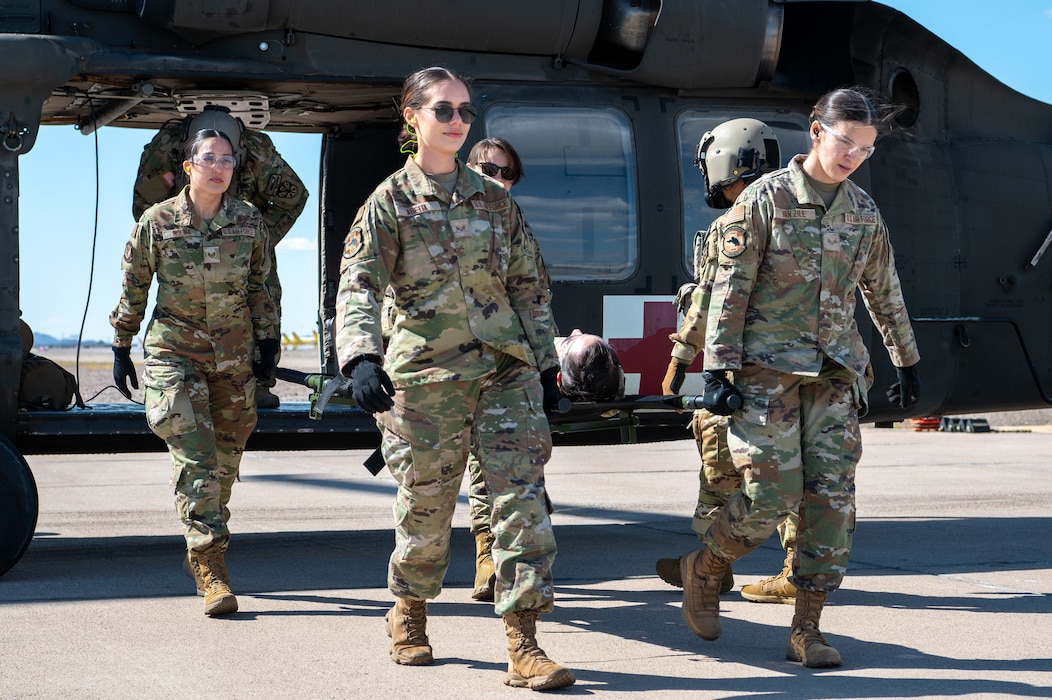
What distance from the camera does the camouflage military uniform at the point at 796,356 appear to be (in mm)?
4348

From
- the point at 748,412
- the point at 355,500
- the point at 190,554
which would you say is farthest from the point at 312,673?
the point at 355,500

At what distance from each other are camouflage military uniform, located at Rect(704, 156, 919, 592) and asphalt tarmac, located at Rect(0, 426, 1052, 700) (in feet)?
1.61

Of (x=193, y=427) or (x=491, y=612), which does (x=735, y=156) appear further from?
(x=193, y=427)

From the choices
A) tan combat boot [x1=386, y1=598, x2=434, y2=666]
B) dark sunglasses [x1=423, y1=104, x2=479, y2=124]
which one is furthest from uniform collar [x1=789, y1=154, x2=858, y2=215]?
tan combat boot [x1=386, y1=598, x2=434, y2=666]

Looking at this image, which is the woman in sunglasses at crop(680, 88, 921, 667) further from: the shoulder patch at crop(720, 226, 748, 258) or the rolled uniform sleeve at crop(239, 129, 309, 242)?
the rolled uniform sleeve at crop(239, 129, 309, 242)

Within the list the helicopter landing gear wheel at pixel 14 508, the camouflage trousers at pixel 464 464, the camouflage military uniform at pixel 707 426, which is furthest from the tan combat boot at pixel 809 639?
the helicopter landing gear wheel at pixel 14 508

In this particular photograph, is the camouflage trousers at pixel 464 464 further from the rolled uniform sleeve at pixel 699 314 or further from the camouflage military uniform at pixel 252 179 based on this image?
the camouflage military uniform at pixel 252 179

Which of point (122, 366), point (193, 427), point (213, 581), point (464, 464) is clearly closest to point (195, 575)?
point (213, 581)

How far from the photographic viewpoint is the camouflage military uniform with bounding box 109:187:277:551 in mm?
5242

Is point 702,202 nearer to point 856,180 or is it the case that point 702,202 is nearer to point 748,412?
point 856,180

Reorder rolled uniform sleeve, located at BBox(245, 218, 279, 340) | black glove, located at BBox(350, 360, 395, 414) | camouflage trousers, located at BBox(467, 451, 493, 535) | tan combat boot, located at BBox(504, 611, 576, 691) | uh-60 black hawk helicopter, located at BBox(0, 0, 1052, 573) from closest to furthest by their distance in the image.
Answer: black glove, located at BBox(350, 360, 395, 414)
tan combat boot, located at BBox(504, 611, 576, 691)
camouflage trousers, located at BBox(467, 451, 493, 535)
rolled uniform sleeve, located at BBox(245, 218, 279, 340)
uh-60 black hawk helicopter, located at BBox(0, 0, 1052, 573)

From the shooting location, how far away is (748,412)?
4426 mm

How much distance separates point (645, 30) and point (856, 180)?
1.41 m

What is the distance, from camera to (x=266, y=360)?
5.54m
